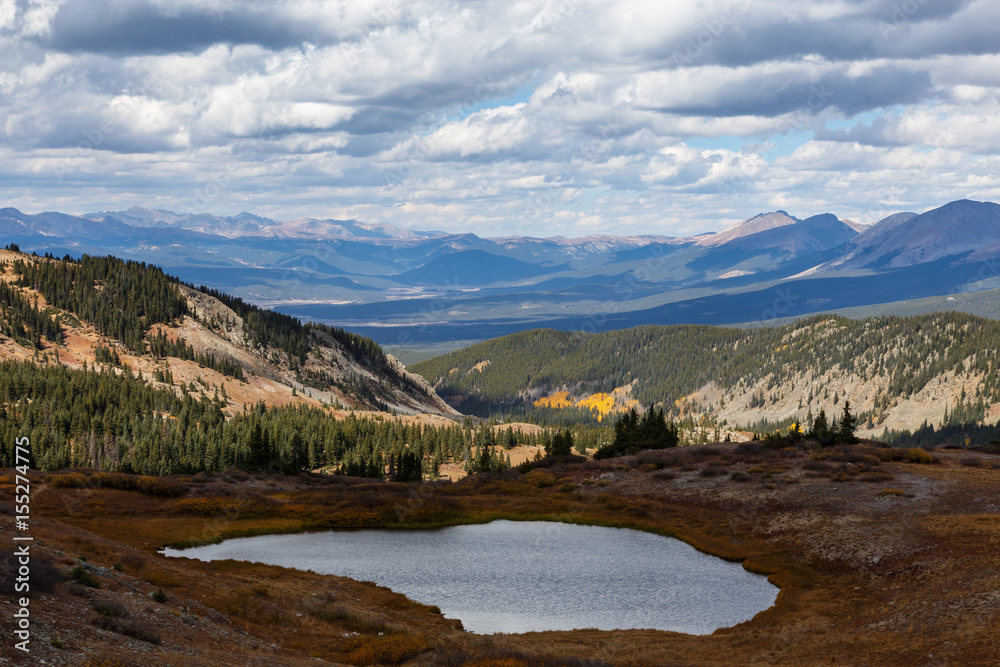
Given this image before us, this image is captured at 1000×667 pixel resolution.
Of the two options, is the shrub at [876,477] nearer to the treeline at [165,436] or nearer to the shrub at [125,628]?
the treeline at [165,436]

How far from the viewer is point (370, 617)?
47438 mm

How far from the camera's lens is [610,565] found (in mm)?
68500

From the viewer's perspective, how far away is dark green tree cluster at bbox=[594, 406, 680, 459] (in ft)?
452

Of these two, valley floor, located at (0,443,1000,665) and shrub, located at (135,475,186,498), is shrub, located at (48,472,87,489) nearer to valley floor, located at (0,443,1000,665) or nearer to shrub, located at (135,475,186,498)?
valley floor, located at (0,443,1000,665)

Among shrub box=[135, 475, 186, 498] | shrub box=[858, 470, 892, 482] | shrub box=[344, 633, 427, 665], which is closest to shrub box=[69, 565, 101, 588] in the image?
shrub box=[344, 633, 427, 665]

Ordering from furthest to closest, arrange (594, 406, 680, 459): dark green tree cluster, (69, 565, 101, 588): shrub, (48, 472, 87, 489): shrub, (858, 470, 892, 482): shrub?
1. (594, 406, 680, 459): dark green tree cluster
2. (48, 472, 87, 489): shrub
3. (858, 470, 892, 482): shrub
4. (69, 565, 101, 588): shrub

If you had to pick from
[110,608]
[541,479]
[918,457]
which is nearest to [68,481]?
[541,479]

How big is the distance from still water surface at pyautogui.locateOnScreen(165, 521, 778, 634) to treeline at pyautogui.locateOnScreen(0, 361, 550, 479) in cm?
5700

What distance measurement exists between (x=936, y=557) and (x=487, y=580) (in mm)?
36230

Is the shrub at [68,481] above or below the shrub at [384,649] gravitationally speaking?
above

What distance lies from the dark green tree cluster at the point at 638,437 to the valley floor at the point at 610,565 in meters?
22.4

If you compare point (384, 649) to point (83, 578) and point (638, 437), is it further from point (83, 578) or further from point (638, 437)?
point (638, 437)

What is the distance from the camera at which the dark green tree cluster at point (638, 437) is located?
137625 millimetres

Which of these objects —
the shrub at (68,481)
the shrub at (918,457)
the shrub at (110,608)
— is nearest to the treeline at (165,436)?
the shrub at (68,481)
